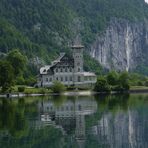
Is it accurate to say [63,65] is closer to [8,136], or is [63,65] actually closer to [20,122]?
[20,122]

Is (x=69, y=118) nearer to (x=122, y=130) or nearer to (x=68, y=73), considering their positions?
(x=122, y=130)

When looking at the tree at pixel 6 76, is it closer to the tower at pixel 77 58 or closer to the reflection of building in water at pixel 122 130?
the tower at pixel 77 58

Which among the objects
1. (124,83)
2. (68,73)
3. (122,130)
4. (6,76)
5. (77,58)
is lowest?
(122,130)

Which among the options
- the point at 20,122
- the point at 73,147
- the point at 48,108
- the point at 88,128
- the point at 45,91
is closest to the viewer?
the point at 73,147

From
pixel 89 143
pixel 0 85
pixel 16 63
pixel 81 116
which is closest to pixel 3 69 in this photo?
pixel 0 85

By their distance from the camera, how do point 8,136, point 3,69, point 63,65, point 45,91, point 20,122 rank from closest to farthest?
point 8,136
point 20,122
point 3,69
point 45,91
point 63,65

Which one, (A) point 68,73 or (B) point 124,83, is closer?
(B) point 124,83

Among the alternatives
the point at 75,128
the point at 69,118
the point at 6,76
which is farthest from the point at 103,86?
the point at 75,128

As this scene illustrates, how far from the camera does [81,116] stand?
2665 inches

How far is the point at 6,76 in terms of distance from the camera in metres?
124

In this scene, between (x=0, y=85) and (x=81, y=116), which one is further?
(x=0, y=85)

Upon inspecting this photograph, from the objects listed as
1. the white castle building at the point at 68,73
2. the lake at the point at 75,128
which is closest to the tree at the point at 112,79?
the white castle building at the point at 68,73

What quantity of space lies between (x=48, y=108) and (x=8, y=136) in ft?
101

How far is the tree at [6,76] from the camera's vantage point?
124 m
